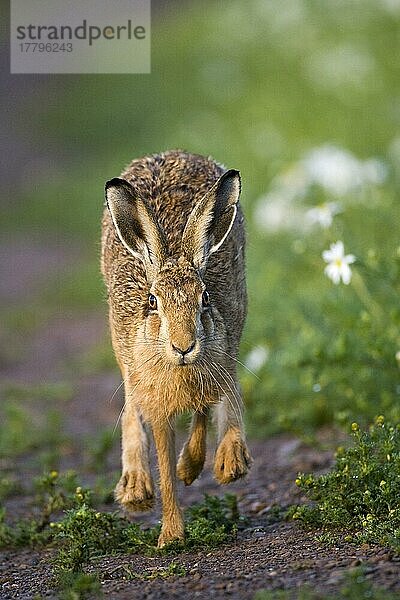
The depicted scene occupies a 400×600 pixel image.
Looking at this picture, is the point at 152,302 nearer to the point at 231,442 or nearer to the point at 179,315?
the point at 179,315

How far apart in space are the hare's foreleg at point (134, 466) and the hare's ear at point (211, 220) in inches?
33.2

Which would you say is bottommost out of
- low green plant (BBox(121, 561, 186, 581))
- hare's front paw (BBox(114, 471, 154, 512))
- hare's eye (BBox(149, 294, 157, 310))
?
low green plant (BBox(121, 561, 186, 581))

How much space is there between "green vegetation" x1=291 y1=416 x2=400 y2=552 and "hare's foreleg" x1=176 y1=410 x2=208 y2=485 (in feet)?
1.93

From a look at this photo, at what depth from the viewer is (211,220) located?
569 centimetres

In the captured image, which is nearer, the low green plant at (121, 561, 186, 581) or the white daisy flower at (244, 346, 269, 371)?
the low green plant at (121, 561, 186, 581)

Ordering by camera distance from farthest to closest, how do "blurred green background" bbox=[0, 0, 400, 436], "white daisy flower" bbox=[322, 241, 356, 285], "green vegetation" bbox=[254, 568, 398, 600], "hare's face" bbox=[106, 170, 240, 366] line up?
"blurred green background" bbox=[0, 0, 400, 436], "white daisy flower" bbox=[322, 241, 356, 285], "hare's face" bbox=[106, 170, 240, 366], "green vegetation" bbox=[254, 568, 398, 600]

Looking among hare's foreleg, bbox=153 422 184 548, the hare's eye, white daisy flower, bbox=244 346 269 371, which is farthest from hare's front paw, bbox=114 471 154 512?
white daisy flower, bbox=244 346 269 371

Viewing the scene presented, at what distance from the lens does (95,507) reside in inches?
268

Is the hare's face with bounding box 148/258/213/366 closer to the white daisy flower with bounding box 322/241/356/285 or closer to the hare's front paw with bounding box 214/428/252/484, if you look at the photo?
the hare's front paw with bounding box 214/428/252/484

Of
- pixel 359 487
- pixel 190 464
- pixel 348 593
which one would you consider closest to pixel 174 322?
pixel 190 464

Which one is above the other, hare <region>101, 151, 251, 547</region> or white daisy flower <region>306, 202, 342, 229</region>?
white daisy flower <region>306, 202, 342, 229</region>

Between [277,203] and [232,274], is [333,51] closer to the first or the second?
[277,203]

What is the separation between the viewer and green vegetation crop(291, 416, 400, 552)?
18.1 feet

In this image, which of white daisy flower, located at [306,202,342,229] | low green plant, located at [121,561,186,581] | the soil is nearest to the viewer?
the soil
